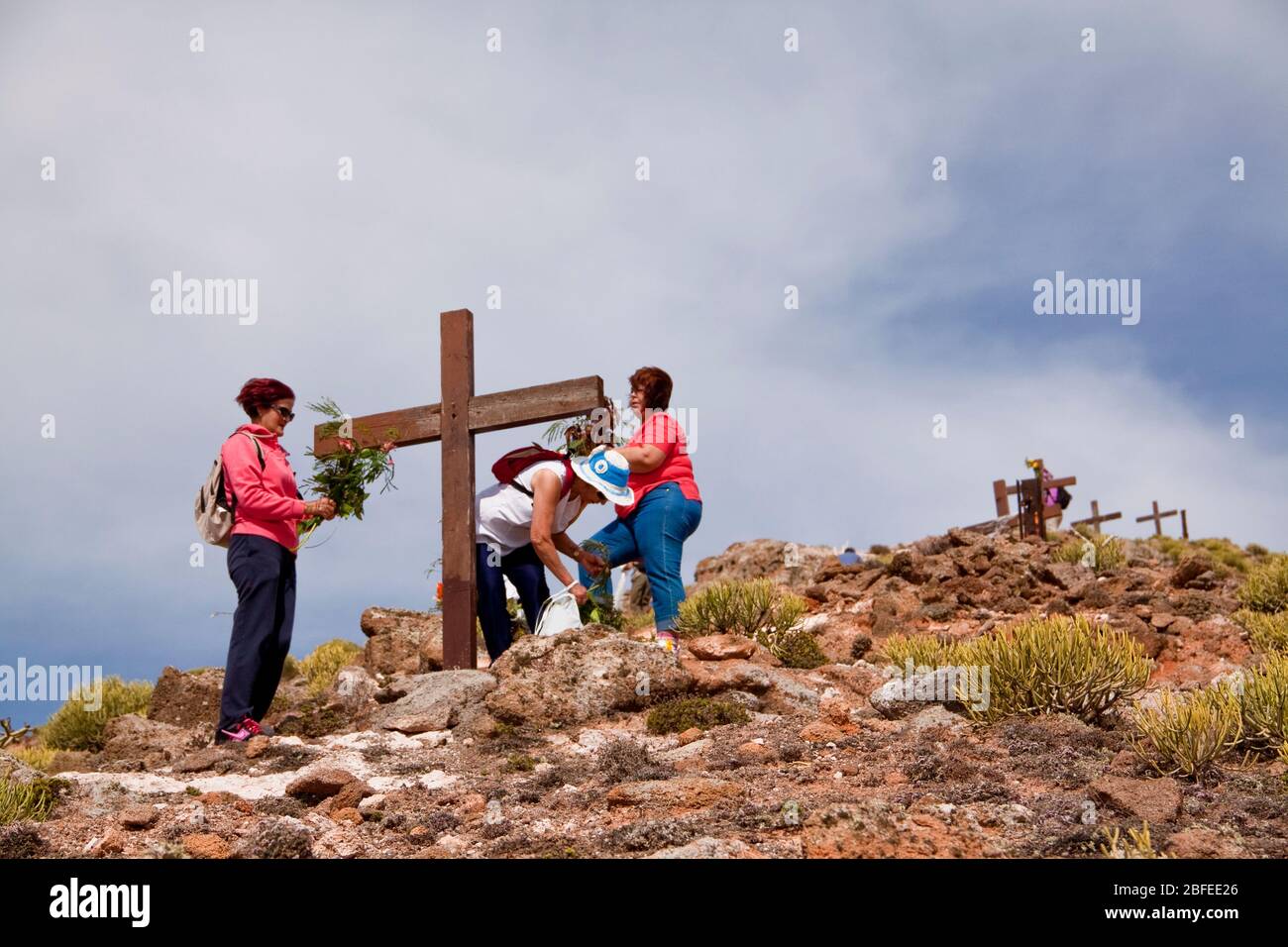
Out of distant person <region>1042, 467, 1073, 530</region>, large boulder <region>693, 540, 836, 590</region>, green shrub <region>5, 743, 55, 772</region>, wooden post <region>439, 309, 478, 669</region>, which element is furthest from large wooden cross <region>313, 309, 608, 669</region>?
distant person <region>1042, 467, 1073, 530</region>

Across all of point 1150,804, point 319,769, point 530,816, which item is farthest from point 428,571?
point 1150,804

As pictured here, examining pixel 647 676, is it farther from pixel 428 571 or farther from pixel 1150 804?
pixel 1150 804

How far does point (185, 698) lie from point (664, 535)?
409cm

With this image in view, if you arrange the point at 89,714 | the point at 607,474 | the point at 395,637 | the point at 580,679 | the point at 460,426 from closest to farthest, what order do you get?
the point at 580,679, the point at 607,474, the point at 460,426, the point at 395,637, the point at 89,714

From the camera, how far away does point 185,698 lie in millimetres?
9086

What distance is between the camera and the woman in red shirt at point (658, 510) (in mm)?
7484

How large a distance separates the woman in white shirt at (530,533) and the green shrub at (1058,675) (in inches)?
95.8

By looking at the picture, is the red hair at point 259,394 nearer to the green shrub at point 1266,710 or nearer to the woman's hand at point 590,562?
the woman's hand at point 590,562

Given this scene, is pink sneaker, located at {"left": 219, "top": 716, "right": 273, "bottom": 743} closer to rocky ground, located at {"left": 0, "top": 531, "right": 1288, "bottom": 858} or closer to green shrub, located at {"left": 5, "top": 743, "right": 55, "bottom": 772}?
rocky ground, located at {"left": 0, "top": 531, "right": 1288, "bottom": 858}

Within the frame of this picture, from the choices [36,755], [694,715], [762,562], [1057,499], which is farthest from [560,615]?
[1057,499]

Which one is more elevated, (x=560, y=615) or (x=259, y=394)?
(x=259, y=394)

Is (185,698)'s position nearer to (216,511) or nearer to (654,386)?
(216,511)

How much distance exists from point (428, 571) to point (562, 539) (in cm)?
147

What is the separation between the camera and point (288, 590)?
7340 mm
